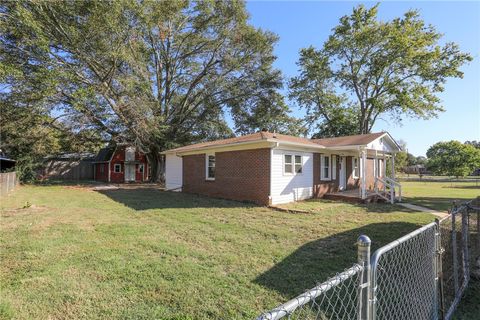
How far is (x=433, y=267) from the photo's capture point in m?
2.96

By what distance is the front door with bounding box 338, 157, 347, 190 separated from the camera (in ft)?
54.0

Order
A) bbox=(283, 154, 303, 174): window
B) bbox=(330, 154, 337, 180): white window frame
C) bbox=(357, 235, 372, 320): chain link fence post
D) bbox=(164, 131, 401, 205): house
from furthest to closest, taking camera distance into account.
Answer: bbox=(330, 154, 337, 180): white window frame < bbox=(283, 154, 303, 174): window < bbox=(164, 131, 401, 205): house < bbox=(357, 235, 372, 320): chain link fence post

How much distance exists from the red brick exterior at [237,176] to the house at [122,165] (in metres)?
15.2

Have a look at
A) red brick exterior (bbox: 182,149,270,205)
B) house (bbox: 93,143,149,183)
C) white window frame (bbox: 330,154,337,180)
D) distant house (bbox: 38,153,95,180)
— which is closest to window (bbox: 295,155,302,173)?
red brick exterior (bbox: 182,149,270,205)

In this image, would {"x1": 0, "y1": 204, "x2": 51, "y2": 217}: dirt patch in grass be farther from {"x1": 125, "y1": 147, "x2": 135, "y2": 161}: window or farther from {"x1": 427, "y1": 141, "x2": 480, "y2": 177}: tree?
{"x1": 427, "y1": 141, "x2": 480, "y2": 177}: tree

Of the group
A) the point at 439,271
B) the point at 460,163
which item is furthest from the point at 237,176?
the point at 460,163

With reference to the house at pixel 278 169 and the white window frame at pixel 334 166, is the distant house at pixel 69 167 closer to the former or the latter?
the house at pixel 278 169

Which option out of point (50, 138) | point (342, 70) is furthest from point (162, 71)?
point (342, 70)

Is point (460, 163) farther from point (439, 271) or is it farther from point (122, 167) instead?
point (439, 271)

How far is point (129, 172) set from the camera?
30094 millimetres

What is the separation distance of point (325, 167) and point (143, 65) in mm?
16902

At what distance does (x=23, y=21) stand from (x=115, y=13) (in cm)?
515

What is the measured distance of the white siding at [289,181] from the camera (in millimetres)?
12102

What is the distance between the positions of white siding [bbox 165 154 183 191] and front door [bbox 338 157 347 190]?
984 cm
